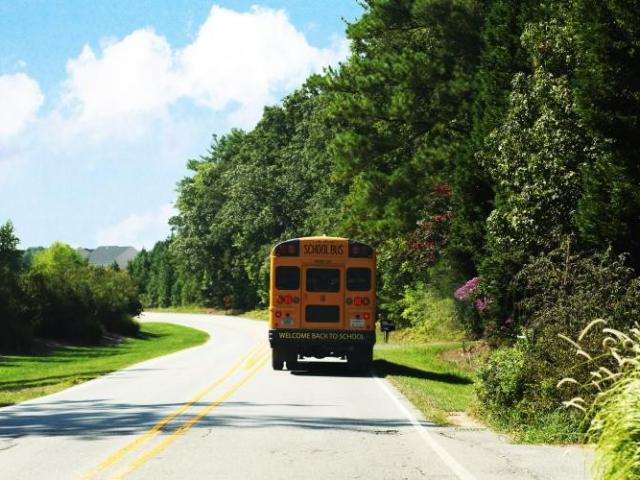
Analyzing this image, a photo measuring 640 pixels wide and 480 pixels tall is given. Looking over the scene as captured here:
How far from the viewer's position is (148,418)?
1525 centimetres

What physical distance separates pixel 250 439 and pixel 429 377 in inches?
587

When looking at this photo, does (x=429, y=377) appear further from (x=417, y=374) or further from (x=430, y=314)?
(x=430, y=314)

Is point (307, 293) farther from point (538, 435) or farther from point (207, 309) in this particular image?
point (207, 309)

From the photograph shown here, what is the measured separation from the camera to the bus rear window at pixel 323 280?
26031 millimetres

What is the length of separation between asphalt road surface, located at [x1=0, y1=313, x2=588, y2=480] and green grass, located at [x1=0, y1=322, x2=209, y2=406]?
2.11 m

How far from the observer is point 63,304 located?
4691 centimetres

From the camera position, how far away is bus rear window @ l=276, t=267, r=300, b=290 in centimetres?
2609

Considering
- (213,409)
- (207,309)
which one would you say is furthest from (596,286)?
(207,309)

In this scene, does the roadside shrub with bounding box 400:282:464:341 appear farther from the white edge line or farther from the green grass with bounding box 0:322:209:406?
the white edge line

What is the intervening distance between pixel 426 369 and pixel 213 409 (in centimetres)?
1486

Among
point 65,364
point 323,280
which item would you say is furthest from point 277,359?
point 65,364

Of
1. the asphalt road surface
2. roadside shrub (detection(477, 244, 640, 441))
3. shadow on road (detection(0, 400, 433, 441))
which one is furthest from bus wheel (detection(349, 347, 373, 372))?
roadside shrub (detection(477, 244, 640, 441))

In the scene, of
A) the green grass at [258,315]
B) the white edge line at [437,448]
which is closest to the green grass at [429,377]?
the white edge line at [437,448]

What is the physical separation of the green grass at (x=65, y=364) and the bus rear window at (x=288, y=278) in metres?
5.68
